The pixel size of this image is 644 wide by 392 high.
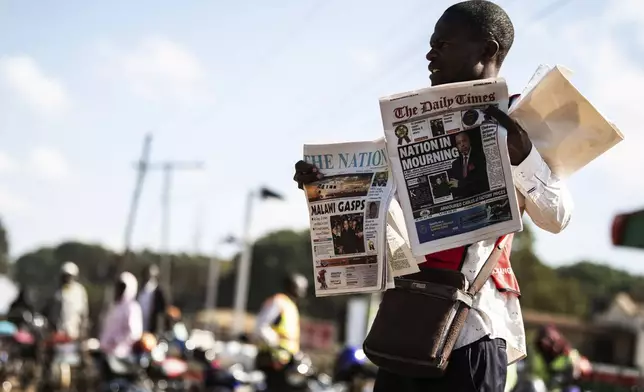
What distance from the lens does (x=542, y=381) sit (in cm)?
906

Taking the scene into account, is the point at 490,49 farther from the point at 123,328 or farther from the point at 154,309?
the point at 154,309

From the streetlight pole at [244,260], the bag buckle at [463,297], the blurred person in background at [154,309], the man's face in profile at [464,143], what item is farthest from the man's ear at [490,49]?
the streetlight pole at [244,260]

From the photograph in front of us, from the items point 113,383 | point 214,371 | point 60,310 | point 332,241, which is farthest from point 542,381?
point 60,310

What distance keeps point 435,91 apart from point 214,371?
27.8ft

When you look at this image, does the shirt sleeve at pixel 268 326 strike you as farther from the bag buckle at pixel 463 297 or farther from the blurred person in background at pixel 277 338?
the bag buckle at pixel 463 297

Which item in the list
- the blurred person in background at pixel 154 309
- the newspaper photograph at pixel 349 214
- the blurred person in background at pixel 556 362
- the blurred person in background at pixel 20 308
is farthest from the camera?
the blurred person in background at pixel 20 308

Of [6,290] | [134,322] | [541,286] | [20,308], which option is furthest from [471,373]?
[541,286]

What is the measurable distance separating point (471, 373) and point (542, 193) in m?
0.56

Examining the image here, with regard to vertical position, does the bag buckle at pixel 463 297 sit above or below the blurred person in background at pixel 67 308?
below

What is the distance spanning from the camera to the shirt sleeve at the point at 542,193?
120 inches

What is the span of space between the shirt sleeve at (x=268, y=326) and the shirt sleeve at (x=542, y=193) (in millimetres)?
6431

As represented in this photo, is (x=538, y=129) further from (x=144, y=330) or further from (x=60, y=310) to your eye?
(x=60, y=310)

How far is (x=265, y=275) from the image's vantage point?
11738 cm

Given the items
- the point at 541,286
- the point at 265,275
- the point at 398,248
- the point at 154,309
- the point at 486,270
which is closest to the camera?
the point at 486,270
